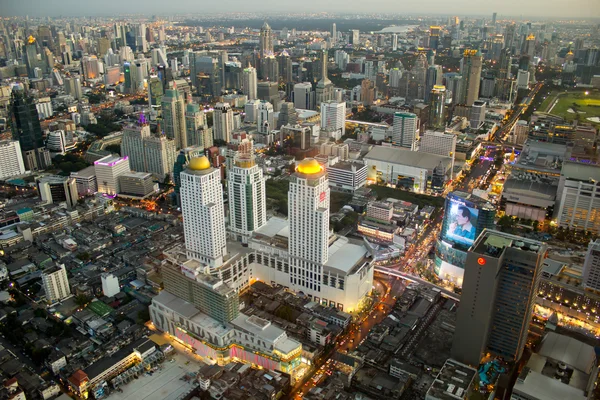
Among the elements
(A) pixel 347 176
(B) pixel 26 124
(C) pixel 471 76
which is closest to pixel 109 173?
(B) pixel 26 124

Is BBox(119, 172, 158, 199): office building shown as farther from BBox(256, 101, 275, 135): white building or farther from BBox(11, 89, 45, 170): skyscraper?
BBox(256, 101, 275, 135): white building

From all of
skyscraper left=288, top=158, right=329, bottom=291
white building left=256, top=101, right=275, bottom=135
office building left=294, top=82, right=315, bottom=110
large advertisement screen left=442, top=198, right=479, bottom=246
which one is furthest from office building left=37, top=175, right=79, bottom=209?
office building left=294, top=82, right=315, bottom=110

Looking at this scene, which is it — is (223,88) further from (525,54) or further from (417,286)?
(417,286)

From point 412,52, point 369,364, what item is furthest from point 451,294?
point 412,52

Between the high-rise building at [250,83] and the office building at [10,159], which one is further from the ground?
the high-rise building at [250,83]

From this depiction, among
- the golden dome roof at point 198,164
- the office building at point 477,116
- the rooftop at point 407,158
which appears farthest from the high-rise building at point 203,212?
the office building at point 477,116

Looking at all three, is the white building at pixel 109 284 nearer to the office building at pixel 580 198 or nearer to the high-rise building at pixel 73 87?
the office building at pixel 580 198
